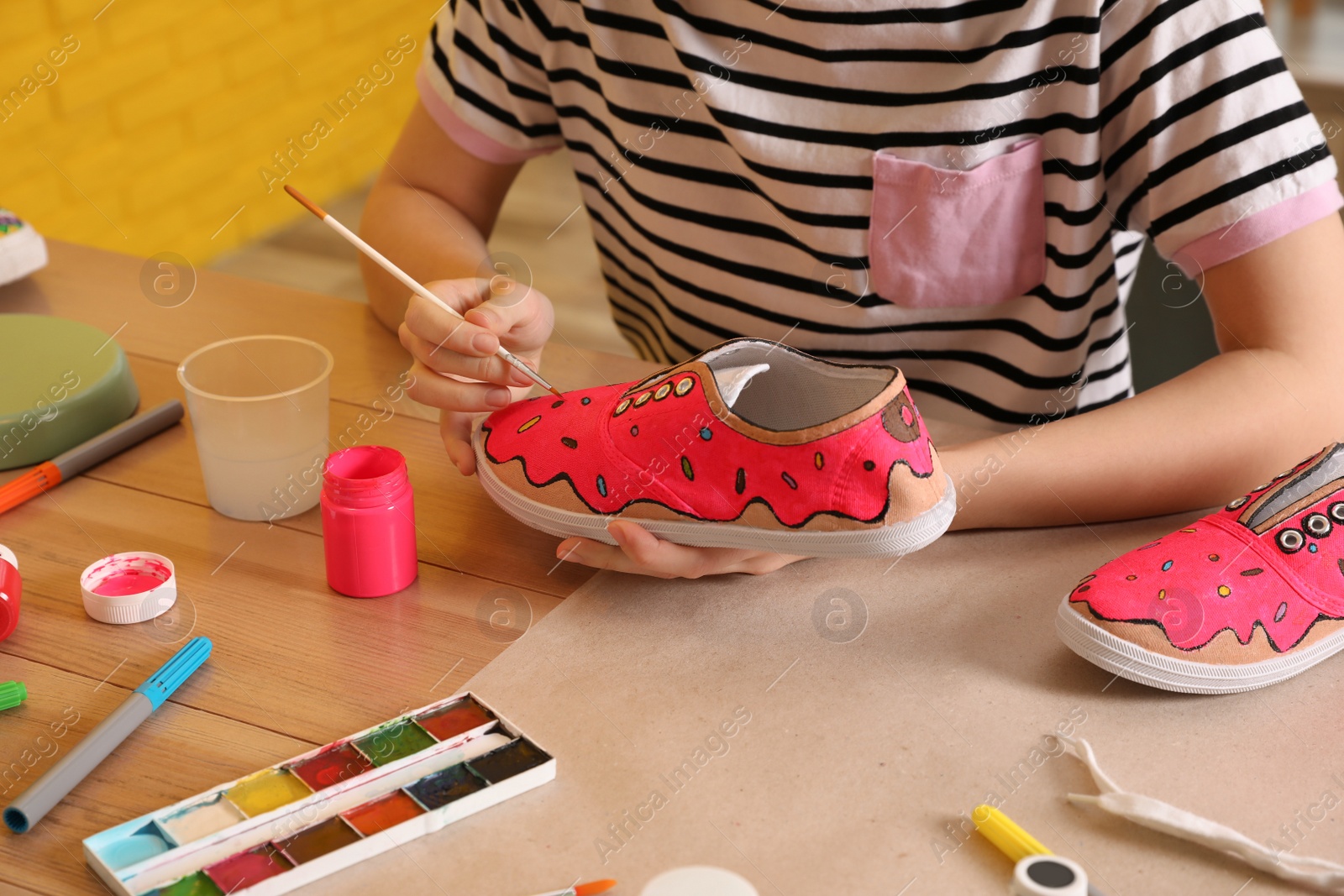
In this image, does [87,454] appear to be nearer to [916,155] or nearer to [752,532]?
[752,532]

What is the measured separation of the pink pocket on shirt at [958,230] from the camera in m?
0.95

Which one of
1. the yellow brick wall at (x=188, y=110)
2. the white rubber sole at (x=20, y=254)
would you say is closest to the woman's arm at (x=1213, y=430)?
the white rubber sole at (x=20, y=254)

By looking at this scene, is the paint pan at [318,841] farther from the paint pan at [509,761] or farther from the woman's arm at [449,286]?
the woman's arm at [449,286]

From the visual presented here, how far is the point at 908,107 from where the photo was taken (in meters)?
0.95

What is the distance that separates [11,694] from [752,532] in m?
0.43

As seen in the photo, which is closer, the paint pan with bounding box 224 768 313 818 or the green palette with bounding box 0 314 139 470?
the paint pan with bounding box 224 768 313 818

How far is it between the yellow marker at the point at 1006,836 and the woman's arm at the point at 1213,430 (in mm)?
267

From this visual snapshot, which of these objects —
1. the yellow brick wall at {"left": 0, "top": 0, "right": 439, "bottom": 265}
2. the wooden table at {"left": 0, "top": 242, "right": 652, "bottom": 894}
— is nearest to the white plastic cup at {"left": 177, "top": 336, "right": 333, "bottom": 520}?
the wooden table at {"left": 0, "top": 242, "right": 652, "bottom": 894}

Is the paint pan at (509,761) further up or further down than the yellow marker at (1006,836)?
further up

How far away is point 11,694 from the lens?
667 millimetres

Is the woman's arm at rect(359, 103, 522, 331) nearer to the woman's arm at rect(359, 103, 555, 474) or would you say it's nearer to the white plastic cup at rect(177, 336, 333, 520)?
the woman's arm at rect(359, 103, 555, 474)

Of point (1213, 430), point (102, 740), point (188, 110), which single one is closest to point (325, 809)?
point (102, 740)

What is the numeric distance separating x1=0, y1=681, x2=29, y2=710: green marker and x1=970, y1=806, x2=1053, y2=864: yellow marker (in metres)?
0.51

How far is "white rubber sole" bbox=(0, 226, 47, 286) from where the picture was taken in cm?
112
